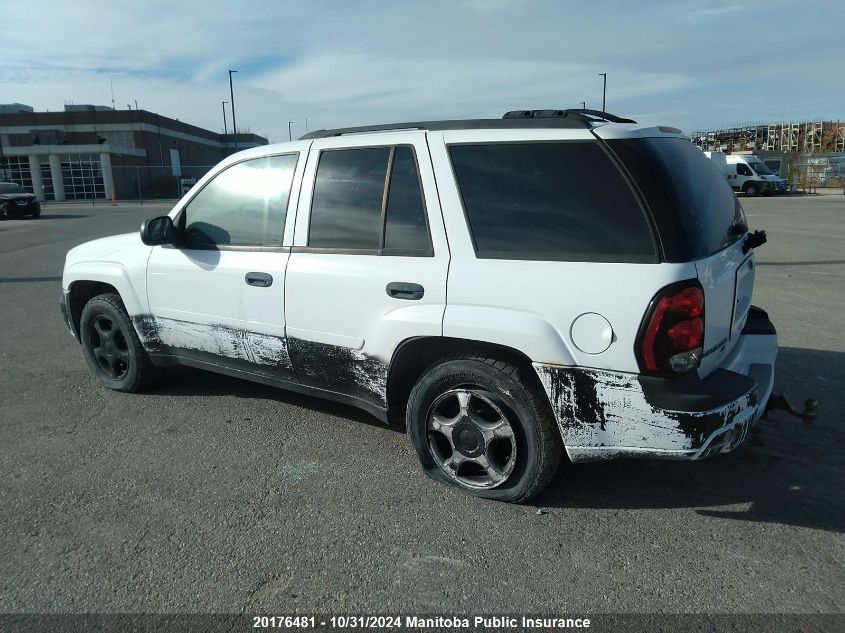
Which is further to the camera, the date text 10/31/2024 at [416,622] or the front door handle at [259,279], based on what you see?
the front door handle at [259,279]

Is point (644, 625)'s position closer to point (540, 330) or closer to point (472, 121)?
point (540, 330)

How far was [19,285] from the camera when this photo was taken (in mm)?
10078

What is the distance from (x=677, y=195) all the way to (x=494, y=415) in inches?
52.5

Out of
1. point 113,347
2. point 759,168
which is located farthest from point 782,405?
point 759,168

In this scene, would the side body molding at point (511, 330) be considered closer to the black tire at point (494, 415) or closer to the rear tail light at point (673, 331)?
the black tire at point (494, 415)

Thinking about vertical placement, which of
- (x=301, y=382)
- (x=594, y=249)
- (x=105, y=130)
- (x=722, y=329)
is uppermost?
(x=105, y=130)

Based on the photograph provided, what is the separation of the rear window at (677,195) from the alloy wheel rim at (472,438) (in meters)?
1.13

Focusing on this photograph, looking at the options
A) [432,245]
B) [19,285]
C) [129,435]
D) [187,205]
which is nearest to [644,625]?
[432,245]

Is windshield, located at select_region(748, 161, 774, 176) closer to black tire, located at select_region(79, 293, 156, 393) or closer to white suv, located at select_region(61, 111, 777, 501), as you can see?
white suv, located at select_region(61, 111, 777, 501)

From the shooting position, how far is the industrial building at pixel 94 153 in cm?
4925

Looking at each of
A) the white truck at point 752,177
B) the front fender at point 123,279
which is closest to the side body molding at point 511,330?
the front fender at point 123,279

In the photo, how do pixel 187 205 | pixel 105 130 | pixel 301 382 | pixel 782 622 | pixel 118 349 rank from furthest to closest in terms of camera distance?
pixel 105 130 < pixel 118 349 < pixel 187 205 < pixel 301 382 < pixel 782 622

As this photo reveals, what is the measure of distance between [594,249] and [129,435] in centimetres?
312

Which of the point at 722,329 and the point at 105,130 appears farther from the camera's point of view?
the point at 105,130
